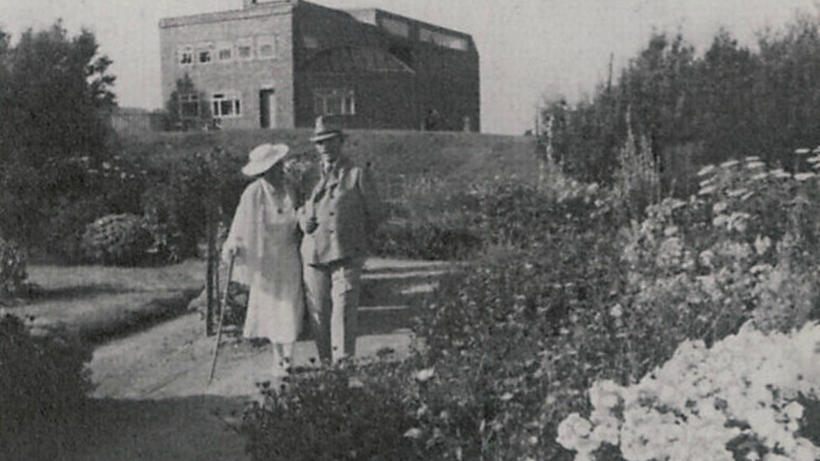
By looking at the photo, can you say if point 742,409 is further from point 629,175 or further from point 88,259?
point 88,259

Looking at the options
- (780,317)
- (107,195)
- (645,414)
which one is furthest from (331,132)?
(107,195)

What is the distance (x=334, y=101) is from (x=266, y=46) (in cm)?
386

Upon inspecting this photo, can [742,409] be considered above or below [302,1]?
below

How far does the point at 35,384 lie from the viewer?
584 cm

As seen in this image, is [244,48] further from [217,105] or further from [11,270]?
[11,270]

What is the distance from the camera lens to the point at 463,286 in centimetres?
811

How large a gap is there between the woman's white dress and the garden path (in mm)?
485

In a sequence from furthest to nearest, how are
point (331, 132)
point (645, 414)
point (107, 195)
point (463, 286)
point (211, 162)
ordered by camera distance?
point (107, 195) → point (211, 162) → point (463, 286) → point (331, 132) → point (645, 414)

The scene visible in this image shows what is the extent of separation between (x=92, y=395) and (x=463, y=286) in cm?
318

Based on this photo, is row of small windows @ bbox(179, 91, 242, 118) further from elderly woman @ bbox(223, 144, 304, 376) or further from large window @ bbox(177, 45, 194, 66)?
elderly woman @ bbox(223, 144, 304, 376)

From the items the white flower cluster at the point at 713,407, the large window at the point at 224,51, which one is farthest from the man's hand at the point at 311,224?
the large window at the point at 224,51

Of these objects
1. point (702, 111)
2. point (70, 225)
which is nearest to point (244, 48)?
point (70, 225)

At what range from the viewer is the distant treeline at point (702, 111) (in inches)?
575

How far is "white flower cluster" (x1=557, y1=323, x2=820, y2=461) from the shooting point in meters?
2.98
